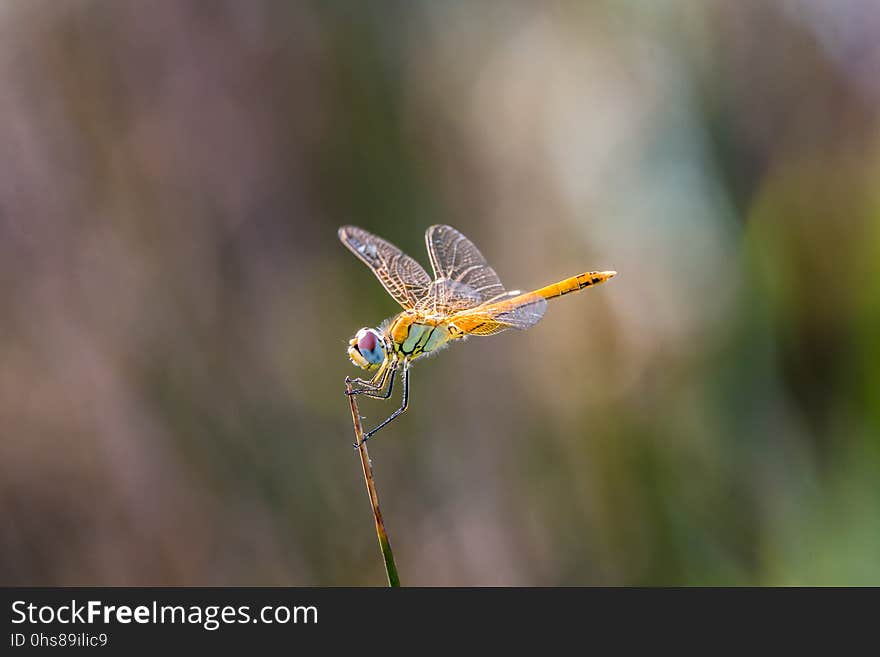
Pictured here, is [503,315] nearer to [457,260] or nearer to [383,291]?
[457,260]

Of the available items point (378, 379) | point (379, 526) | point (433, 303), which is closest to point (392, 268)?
point (433, 303)

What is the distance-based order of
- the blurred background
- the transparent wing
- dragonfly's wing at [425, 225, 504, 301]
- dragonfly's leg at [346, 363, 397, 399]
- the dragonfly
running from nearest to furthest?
dragonfly's leg at [346, 363, 397, 399], the dragonfly, the transparent wing, dragonfly's wing at [425, 225, 504, 301], the blurred background

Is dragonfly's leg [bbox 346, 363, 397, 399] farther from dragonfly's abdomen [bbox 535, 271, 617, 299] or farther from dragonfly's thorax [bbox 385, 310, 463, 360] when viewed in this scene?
dragonfly's abdomen [bbox 535, 271, 617, 299]

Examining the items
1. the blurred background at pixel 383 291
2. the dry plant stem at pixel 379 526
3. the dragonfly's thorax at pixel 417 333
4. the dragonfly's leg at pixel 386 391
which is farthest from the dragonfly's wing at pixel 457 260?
the dry plant stem at pixel 379 526

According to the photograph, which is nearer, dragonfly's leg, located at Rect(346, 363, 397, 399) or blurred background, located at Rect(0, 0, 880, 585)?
dragonfly's leg, located at Rect(346, 363, 397, 399)

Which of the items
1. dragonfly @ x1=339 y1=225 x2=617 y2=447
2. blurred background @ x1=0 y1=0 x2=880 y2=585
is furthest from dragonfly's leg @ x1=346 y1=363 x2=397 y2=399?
blurred background @ x1=0 y1=0 x2=880 y2=585

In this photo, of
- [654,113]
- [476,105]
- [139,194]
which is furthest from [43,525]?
[654,113]
